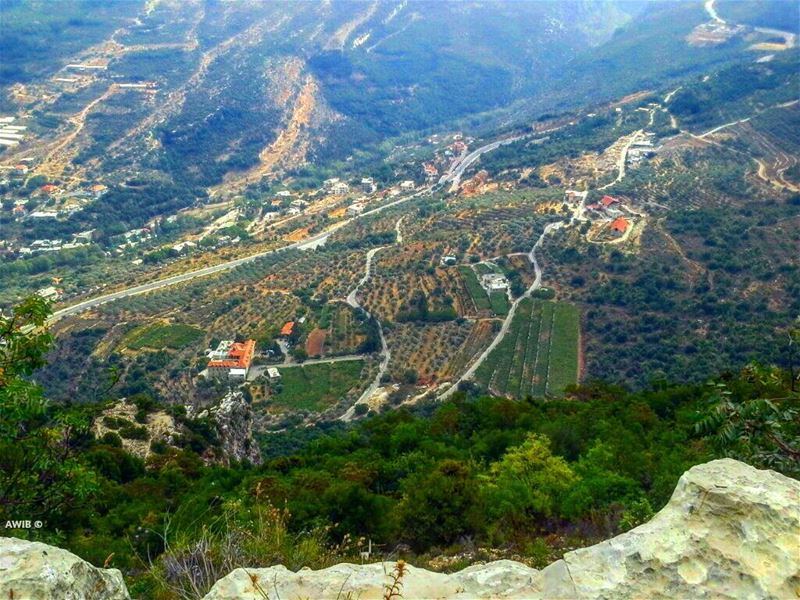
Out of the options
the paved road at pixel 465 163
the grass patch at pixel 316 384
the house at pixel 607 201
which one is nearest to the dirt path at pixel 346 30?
the paved road at pixel 465 163

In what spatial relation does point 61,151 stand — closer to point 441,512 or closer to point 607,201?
point 607,201

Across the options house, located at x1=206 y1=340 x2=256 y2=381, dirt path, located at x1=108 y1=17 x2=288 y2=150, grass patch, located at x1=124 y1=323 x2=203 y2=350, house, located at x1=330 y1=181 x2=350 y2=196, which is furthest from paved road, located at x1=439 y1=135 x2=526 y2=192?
dirt path, located at x1=108 y1=17 x2=288 y2=150

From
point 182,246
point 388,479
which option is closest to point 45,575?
point 388,479

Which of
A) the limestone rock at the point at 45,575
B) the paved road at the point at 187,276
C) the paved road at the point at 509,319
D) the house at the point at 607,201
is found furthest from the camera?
the house at the point at 607,201

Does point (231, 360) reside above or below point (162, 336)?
below

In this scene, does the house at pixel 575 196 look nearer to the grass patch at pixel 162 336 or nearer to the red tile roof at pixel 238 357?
→ the red tile roof at pixel 238 357
